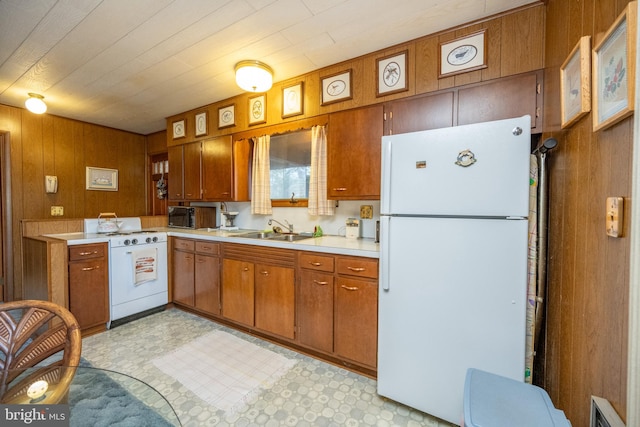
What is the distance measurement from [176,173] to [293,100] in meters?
2.08

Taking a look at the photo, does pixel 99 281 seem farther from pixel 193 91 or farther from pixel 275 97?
Result: pixel 275 97

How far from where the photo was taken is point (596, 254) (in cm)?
95

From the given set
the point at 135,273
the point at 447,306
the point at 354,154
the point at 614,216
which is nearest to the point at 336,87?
the point at 354,154

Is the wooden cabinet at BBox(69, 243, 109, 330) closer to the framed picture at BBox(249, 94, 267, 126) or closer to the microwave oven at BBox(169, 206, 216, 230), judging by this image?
the microwave oven at BBox(169, 206, 216, 230)

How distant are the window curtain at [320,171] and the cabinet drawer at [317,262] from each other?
56 centimetres

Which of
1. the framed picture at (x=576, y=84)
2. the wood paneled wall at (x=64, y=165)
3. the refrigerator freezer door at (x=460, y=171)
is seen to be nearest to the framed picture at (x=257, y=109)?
the refrigerator freezer door at (x=460, y=171)

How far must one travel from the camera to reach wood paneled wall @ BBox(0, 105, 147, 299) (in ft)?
11.0

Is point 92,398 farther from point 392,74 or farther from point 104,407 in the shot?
point 392,74

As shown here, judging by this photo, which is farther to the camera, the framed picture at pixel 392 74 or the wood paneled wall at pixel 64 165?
the wood paneled wall at pixel 64 165

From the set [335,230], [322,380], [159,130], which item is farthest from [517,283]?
[159,130]

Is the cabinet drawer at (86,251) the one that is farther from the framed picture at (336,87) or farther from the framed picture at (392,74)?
the framed picture at (392,74)

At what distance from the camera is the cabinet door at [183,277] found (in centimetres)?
301

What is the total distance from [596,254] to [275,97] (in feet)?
8.57

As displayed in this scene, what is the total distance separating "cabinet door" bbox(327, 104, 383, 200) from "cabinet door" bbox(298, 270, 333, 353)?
28.8 inches
